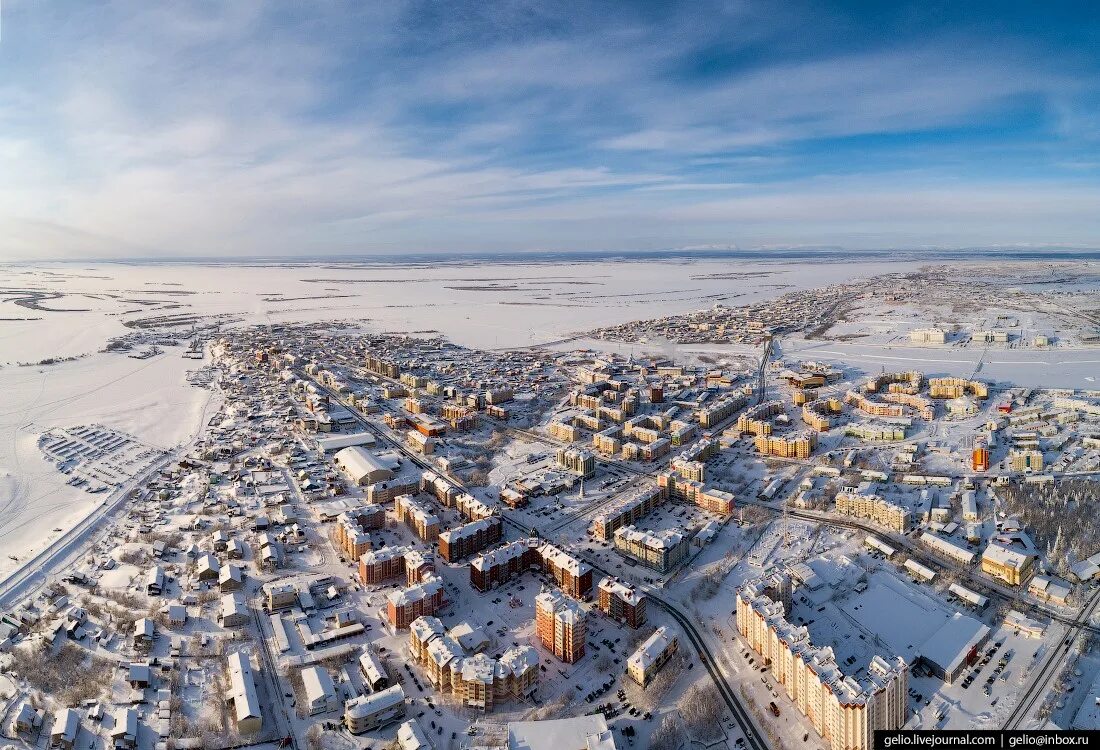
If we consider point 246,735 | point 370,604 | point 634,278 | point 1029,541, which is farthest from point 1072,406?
point 634,278

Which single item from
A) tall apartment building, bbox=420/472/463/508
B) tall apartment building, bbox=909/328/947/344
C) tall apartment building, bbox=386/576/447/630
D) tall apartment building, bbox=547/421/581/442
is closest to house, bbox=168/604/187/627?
tall apartment building, bbox=386/576/447/630

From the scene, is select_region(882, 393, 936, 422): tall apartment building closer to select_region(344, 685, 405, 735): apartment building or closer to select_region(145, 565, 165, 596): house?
select_region(344, 685, 405, 735): apartment building

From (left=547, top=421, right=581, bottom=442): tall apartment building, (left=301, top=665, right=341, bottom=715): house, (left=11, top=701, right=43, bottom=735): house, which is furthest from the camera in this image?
(left=547, top=421, right=581, bottom=442): tall apartment building

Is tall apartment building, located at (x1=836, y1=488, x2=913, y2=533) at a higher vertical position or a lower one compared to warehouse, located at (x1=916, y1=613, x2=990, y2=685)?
higher

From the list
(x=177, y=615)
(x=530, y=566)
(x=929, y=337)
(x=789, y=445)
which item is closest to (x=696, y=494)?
(x=789, y=445)

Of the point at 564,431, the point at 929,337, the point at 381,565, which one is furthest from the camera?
the point at 929,337

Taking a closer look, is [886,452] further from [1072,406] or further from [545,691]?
[545,691]

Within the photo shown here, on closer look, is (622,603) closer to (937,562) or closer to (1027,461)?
(937,562)
